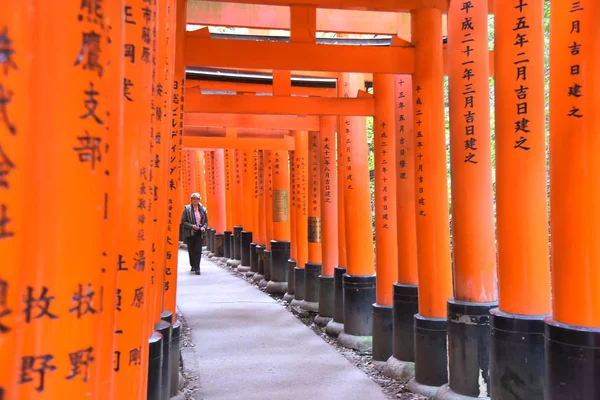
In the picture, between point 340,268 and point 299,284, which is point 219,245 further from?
point 340,268

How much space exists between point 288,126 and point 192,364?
10.8 ft

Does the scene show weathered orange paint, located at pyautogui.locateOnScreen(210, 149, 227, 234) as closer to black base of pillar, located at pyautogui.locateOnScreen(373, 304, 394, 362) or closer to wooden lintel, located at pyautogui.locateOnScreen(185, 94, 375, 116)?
wooden lintel, located at pyautogui.locateOnScreen(185, 94, 375, 116)

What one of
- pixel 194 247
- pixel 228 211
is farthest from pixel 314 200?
→ pixel 228 211

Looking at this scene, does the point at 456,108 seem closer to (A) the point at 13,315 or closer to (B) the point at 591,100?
(B) the point at 591,100

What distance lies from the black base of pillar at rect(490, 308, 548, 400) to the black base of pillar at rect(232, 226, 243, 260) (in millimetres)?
10625

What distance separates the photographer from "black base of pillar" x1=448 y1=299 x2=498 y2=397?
148 inches

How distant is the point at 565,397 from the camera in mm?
2539

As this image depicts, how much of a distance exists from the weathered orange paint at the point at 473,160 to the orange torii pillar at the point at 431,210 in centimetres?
38

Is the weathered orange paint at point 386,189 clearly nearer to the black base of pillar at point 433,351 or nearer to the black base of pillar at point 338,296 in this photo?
the black base of pillar at point 433,351

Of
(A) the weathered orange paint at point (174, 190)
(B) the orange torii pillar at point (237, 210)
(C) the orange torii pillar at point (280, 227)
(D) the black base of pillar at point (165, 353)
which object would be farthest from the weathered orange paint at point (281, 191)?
(D) the black base of pillar at point (165, 353)

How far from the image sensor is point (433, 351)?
4266 millimetres

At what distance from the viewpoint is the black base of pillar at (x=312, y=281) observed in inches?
314

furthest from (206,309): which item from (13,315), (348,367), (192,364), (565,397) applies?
(13,315)

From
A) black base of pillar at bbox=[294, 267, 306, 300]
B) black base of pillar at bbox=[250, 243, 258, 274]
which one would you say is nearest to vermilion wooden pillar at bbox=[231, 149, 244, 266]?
black base of pillar at bbox=[250, 243, 258, 274]
